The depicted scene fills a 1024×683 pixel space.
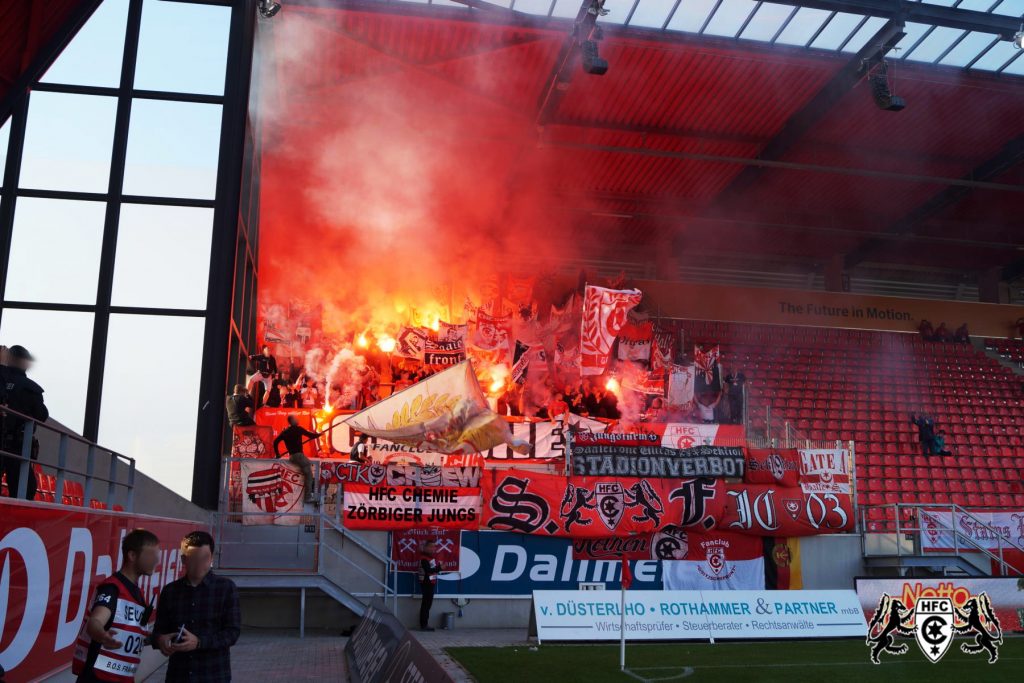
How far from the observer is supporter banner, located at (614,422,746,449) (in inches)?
814

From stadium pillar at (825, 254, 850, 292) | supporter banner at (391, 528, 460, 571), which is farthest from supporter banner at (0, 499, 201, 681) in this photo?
stadium pillar at (825, 254, 850, 292)

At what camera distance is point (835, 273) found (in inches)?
1278

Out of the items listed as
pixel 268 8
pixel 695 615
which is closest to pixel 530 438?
pixel 695 615

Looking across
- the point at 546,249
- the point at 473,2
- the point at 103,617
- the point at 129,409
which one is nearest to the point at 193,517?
the point at 129,409

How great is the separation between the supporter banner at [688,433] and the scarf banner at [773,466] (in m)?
3.32

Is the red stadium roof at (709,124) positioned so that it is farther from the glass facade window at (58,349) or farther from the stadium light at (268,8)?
the glass facade window at (58,349)

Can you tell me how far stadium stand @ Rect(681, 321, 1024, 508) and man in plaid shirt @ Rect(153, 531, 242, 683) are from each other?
20.3m

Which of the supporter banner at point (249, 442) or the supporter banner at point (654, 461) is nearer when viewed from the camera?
the supporter banner at point (654, 461)

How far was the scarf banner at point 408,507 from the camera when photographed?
15281 millimetres

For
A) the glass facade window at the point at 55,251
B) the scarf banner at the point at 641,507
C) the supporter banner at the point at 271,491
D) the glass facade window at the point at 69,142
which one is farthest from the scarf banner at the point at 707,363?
the glass facade window at the point at 69,142

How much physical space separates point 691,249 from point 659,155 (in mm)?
8193

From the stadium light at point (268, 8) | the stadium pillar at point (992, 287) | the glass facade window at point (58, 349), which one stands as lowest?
the glass facade window at point (58, 349)

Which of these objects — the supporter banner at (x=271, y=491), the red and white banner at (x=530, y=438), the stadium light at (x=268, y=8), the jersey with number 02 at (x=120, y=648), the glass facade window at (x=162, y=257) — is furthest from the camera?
the red and white banner at (x=530, y=438)

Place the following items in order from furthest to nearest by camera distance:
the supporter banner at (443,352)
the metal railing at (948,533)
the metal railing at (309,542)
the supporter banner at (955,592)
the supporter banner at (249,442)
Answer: the supporter banner at (443,352)
the supporter banner at (249,442)
the metal railing at (948,533)
the metal railing at (309,542)
the supporter banner at (955,592)
